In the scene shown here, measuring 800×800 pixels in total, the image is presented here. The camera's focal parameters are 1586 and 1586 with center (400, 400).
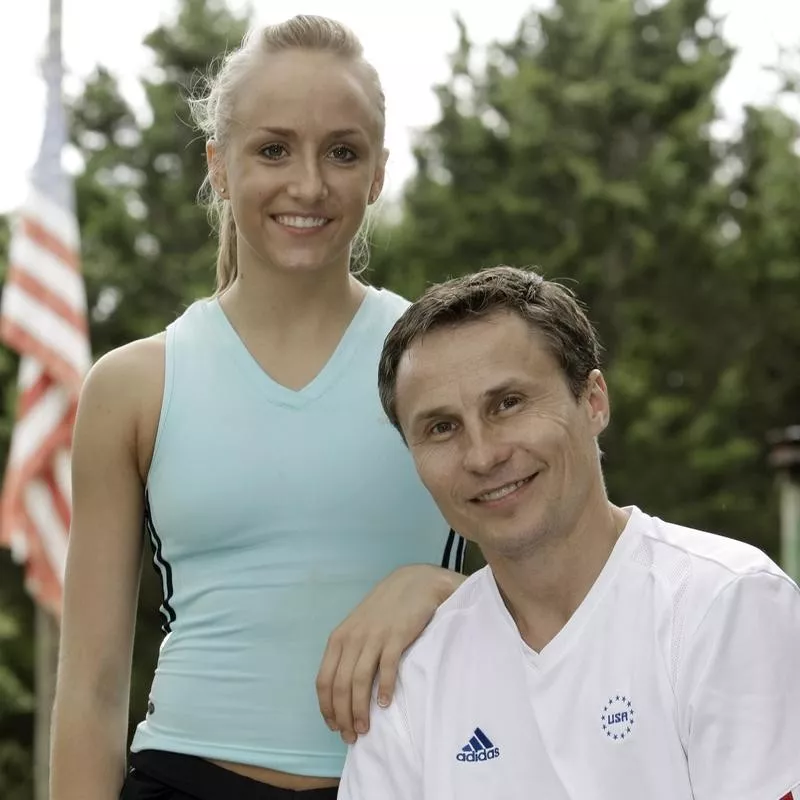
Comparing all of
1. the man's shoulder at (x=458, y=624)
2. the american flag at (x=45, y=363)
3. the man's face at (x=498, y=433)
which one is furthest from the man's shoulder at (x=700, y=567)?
the american flag at (x=45, y=363)

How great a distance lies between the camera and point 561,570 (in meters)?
2.69

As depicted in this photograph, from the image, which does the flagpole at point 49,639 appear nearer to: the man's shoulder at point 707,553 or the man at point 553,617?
the man at point 553,617

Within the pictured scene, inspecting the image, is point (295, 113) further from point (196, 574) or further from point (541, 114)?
point (541, 114)

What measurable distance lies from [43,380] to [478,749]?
35.8 feet

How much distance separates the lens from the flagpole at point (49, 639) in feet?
43.9

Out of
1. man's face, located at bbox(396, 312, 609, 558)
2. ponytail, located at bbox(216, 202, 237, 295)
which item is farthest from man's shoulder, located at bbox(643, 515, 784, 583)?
ponytail, located at bbox(216, 202, 237, 295)

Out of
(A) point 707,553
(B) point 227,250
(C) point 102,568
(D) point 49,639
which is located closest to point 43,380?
(D) point 49,639

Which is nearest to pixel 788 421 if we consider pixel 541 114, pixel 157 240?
pixel 541 114

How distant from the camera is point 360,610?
2744 millimetres

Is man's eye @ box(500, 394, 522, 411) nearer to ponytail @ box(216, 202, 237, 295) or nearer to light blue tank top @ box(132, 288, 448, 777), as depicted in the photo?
light blue tank top @ box(132, 288, 448, 777)

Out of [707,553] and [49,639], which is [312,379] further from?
[49,639]

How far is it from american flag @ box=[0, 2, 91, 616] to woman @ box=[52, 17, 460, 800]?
33.1 feet

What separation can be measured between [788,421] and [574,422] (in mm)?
20406

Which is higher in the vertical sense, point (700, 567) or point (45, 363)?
point (45, 363)
